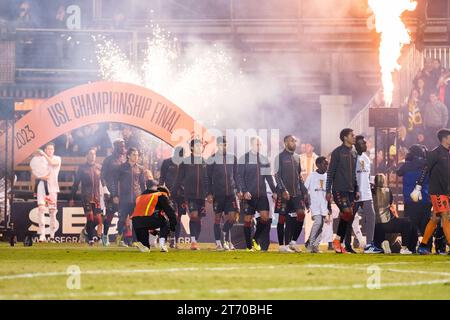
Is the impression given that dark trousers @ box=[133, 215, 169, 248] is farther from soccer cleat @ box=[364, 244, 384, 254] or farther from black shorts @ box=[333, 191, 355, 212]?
soccer cleat @ box=[364, 244, 384, 254]

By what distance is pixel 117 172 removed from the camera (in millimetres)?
19219

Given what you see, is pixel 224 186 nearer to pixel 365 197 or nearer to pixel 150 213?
pixel 150 213

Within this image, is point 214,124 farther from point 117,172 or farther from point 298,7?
point 117,172

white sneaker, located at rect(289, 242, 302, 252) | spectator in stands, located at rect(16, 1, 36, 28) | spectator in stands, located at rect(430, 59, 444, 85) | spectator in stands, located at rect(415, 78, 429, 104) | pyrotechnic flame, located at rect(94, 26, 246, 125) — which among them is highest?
spectator in stands, located at rect(16, 1, 36, 28)

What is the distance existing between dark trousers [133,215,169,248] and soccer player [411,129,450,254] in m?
3.93

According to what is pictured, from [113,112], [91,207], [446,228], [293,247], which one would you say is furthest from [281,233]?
[113,112]

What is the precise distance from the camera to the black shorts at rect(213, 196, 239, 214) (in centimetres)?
1806

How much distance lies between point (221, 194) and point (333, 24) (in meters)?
14.5

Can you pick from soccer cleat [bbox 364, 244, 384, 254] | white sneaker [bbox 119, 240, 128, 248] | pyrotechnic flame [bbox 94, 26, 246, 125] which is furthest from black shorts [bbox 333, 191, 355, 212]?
pyrotechnic flame [bbox 94, 26, 246, 125]

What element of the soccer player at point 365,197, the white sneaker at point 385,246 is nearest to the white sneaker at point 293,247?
the soccer player at point 365,197

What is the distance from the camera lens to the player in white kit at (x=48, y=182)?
2156 centimetres

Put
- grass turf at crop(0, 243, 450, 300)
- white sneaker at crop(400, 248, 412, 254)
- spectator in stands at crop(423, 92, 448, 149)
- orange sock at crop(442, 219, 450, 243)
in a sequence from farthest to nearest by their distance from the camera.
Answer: spectator in stands at crop(423, 92, 448, 149) → white sneaker at crop(400, 248, 412, 254) → orange sock at crop(442, 219, 450, 243) → grass turf at crop(0, 243, 450, 300)

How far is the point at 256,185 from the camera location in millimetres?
17844

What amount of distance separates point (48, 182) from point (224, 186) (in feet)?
17.1
